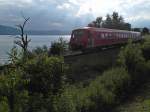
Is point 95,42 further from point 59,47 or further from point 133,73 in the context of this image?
point 133,73

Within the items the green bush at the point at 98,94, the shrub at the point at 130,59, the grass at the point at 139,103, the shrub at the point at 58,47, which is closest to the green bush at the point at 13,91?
the green bush at the point at 98,94

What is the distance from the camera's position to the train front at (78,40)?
35.6m

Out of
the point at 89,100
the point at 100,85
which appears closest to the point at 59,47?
the point at 100,85

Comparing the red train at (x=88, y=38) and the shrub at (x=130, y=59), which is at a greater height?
the red train at (x=88, y=38)

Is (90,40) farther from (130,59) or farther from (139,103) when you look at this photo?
(139,103)

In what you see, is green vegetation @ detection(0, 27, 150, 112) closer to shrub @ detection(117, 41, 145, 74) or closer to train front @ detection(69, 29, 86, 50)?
shrub @ detection(117, 41, 145, 74)

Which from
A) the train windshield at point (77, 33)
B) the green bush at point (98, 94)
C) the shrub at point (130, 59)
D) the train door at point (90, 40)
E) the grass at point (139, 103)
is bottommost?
the grass at point (139, 103)

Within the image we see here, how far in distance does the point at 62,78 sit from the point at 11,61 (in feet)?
7.36

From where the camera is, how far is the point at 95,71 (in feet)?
95.0

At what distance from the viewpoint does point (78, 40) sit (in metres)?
36.0

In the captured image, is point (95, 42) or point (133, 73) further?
point (95, 42)

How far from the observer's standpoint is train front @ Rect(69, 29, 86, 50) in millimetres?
35562

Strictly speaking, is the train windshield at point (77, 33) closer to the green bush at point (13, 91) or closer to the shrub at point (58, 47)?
the shrub at point (58, 47)

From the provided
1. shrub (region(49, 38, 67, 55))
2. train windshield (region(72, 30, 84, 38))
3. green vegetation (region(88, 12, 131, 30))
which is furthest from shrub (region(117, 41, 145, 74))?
green vegetation (region(88, 12, 131, 30))
